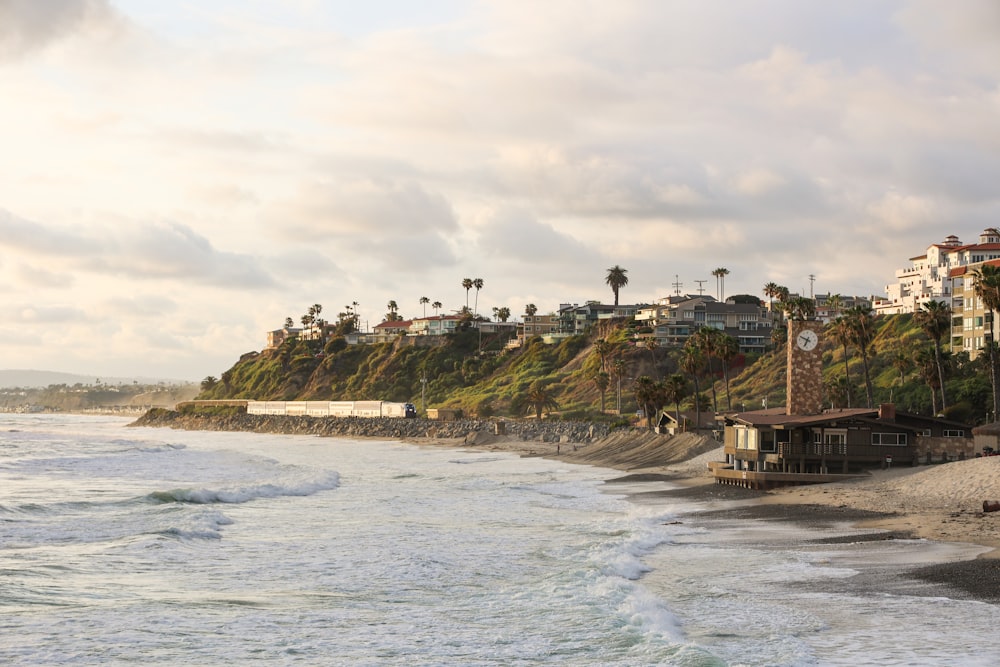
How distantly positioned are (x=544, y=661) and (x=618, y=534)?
736 inches

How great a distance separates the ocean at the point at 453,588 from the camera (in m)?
20.1

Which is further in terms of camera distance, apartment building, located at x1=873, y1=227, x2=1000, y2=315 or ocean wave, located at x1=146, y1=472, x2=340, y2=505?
apartment building, located at x1=873, y1=227, x2=1000, y2=315

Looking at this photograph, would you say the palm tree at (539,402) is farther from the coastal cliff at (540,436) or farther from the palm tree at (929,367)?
the palm tree at (929,367)

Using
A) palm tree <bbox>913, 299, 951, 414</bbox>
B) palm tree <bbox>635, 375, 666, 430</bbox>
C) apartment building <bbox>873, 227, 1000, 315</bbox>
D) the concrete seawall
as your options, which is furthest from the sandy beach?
apartment building <bbox>873, 227, 1000, 315</bbox>

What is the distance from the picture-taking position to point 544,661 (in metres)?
19.5

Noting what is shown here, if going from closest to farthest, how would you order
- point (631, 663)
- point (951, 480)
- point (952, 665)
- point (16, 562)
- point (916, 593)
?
1. point (952, 665)
2. point (631, 663)
3. point (916, 593)
4. point (16, 562)
5. point (951, 480)

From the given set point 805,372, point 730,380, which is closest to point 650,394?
point 805,372

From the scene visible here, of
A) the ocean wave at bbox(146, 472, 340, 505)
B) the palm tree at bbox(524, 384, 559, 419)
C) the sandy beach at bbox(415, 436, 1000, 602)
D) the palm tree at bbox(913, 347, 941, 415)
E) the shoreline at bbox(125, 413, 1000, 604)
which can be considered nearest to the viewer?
the sandy beach at bbox(415, 436, 1000, 602)

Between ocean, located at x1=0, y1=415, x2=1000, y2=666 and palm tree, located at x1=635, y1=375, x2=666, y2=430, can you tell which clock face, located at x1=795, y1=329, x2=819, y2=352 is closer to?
ocean, located at x1=0, y1=415, x2=1000, y2=666

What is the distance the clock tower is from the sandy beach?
7.58 meters

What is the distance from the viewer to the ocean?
790 inches

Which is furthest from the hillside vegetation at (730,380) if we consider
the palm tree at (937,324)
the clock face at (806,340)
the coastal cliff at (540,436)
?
the clock face at (806,340)

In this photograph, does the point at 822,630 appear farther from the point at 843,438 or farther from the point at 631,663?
the point at 843,438

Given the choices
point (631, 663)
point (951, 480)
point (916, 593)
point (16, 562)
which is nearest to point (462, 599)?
point (631, 663)
